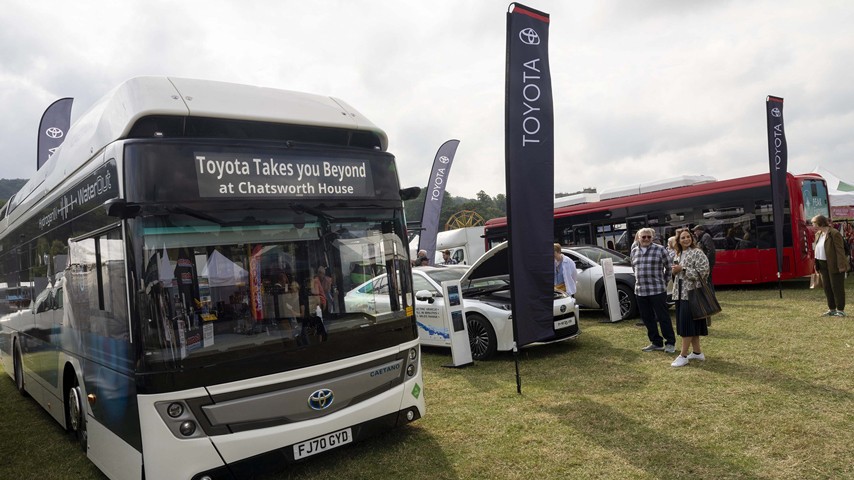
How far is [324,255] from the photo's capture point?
15.2 feet

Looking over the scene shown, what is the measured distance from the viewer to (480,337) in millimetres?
8922

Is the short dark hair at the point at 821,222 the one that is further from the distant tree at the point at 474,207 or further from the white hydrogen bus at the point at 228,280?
the distant tree at the point at 474,207

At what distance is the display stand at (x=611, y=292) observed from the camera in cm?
1127

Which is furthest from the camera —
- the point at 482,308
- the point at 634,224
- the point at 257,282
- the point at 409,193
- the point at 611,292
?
the point at 634,224

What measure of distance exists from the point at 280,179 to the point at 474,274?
579cm

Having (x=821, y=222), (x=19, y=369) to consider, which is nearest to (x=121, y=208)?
(x=19, y=369)

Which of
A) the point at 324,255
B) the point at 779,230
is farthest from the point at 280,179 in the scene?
the point at 779,230

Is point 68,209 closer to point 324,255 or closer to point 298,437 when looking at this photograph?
point 324,255

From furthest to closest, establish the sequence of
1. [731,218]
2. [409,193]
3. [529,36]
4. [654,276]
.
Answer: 1. [731,218]
2. [654,276]
3. [529,36]
4. [409,193]

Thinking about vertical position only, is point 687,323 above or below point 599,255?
below

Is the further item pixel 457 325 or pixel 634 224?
pixel 634 224

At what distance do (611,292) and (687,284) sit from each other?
14.1ft

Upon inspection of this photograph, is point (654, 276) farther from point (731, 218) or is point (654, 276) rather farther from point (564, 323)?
point (731, 218)

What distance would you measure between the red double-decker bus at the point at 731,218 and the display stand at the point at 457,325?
8.98 m
